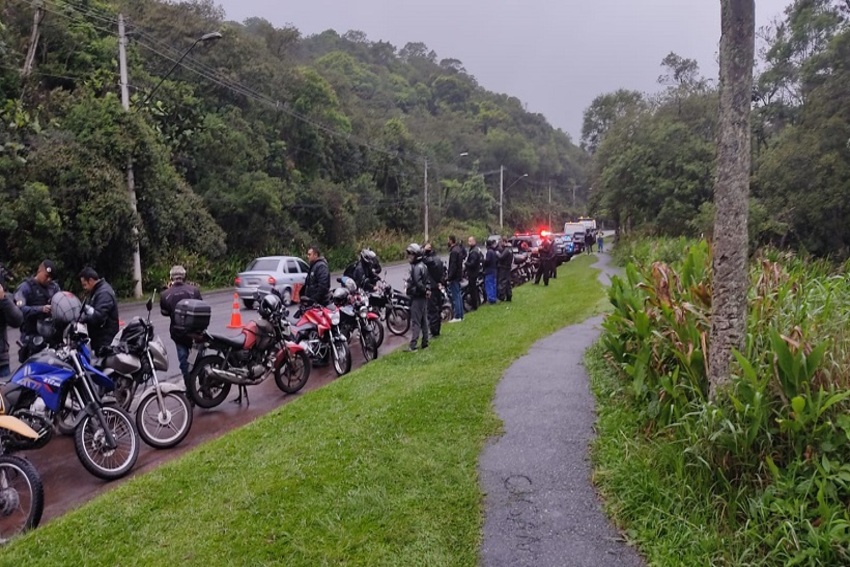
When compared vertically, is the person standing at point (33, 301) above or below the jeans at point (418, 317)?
above

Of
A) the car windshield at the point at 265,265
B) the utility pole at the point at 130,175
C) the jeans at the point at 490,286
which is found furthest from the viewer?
the utility pole at the point at 130,175

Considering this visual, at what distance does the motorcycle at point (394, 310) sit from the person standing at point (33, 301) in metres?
5.65

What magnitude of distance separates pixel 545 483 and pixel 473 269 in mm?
9547

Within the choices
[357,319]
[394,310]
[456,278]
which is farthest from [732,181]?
[456,278]

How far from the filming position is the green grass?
12.3ft

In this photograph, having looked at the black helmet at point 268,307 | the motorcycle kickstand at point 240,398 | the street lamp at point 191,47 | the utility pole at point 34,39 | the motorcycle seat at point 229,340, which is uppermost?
the utility pole at point 34,39

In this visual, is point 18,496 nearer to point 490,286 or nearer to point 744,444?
point 744,444

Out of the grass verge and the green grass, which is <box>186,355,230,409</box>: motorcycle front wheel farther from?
the grass verge

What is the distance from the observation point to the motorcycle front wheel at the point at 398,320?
489 inches

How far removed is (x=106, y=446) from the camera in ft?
17.2

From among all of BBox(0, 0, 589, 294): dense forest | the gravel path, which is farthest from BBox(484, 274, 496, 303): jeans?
BBox(0, 0, 589, 294): dense forest

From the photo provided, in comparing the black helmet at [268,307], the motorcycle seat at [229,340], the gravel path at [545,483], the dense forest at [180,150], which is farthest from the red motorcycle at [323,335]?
the dense forest at [180,150]

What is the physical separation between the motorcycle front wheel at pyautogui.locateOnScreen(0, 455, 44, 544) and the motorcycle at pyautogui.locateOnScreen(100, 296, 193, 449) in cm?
157

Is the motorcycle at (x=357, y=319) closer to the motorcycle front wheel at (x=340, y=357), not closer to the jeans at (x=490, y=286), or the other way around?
the motorcycle front wheel at (x=340, y=357)
